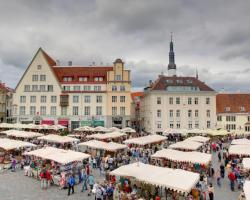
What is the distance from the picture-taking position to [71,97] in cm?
6625

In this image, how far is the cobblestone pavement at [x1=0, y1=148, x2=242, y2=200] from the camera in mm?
19453

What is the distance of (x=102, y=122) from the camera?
65562mm

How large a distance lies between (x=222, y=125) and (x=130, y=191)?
53.6 m

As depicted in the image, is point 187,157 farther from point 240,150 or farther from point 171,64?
point 171,64

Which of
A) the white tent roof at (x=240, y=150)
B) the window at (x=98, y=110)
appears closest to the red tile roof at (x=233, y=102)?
the window at (x=98, y=110)

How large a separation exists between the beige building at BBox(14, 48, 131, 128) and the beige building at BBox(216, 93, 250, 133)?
1970 cm

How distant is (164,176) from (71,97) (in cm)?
5125

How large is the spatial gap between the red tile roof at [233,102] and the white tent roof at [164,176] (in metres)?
54.6

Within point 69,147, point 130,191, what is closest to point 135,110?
point 69,147

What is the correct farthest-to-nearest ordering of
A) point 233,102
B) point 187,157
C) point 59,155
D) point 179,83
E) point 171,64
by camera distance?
point 171,64, point 233,102, point 179,83, point 59,155, point 187,157

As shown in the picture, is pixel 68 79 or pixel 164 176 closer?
pixel 164 176

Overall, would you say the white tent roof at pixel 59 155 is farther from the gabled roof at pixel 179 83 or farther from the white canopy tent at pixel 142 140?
the gabled roof at pixel 179 83

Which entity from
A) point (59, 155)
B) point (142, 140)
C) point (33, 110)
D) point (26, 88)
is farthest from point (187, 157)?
point (26, 88)

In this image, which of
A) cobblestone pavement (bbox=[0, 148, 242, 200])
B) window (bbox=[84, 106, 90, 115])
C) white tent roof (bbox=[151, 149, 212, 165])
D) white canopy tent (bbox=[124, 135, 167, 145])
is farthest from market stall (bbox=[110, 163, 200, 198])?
window (bbox=[84, 106, 90, 115])
